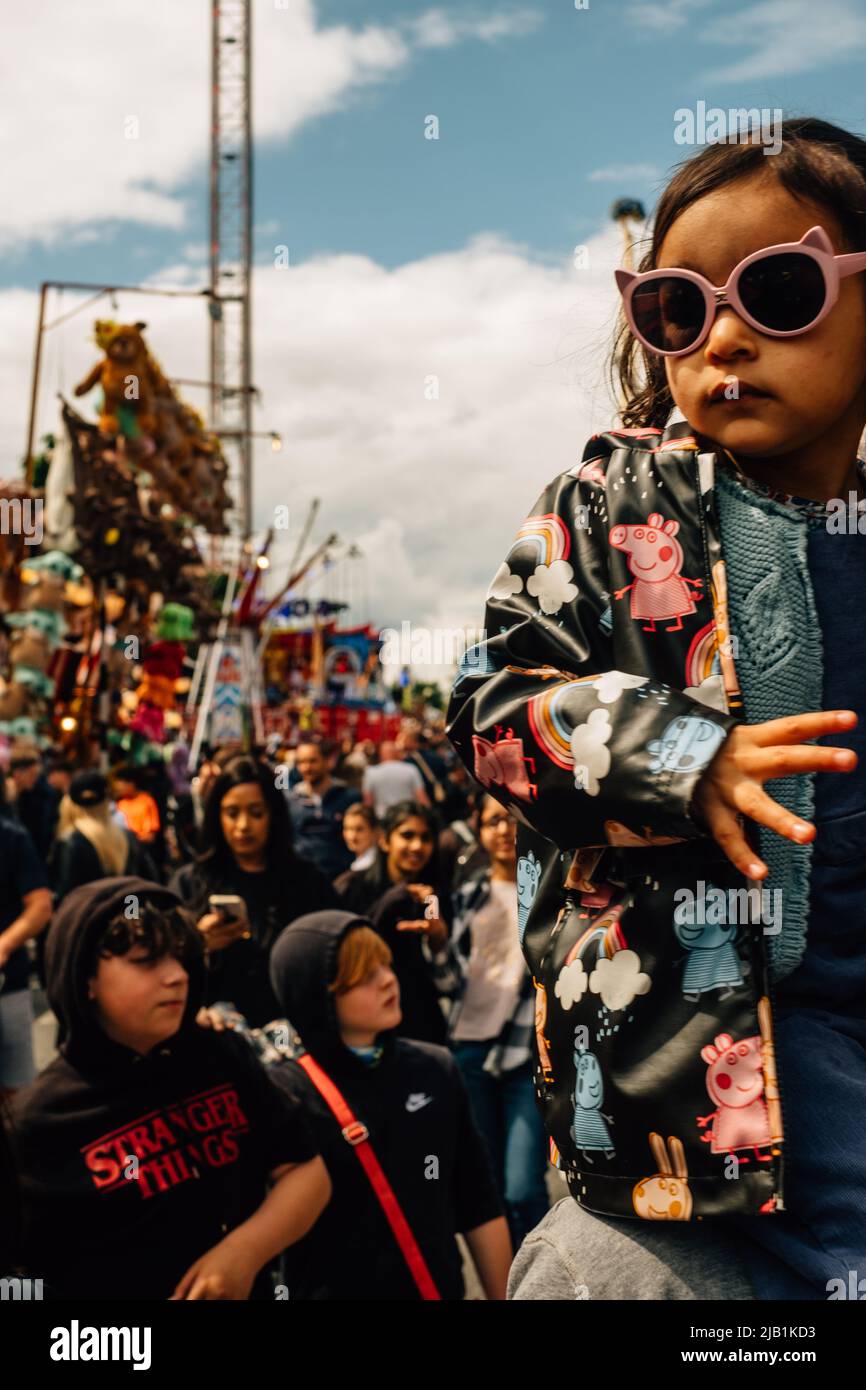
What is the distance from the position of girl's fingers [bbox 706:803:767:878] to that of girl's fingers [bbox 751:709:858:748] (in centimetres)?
8

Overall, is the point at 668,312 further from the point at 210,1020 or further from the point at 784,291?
the point at 210,1020

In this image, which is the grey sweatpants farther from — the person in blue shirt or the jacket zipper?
the person in blue shirt

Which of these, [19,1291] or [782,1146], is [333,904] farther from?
[782,1146]

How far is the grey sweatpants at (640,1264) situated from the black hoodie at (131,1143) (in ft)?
5.76

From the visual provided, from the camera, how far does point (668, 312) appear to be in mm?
1709

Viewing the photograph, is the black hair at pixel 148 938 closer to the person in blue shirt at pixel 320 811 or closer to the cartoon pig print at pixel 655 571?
the cartoon pig print at pixel 655 571

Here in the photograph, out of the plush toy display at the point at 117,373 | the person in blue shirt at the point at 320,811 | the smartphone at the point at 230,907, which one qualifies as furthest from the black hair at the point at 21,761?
the plush toy display at the point at 117,373

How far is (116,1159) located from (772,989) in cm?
205

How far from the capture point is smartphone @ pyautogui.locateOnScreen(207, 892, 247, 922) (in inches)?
227

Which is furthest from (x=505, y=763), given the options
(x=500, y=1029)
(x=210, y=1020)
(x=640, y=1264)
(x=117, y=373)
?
(x=117, y=373)

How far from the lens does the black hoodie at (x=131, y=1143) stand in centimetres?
306

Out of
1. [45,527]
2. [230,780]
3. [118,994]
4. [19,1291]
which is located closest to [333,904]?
[230,780]

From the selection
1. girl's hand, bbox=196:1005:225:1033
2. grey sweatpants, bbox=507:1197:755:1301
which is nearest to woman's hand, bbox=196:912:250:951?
girl's hand, bbox=196:1005:225:1033

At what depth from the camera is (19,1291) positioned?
252 centimetres
